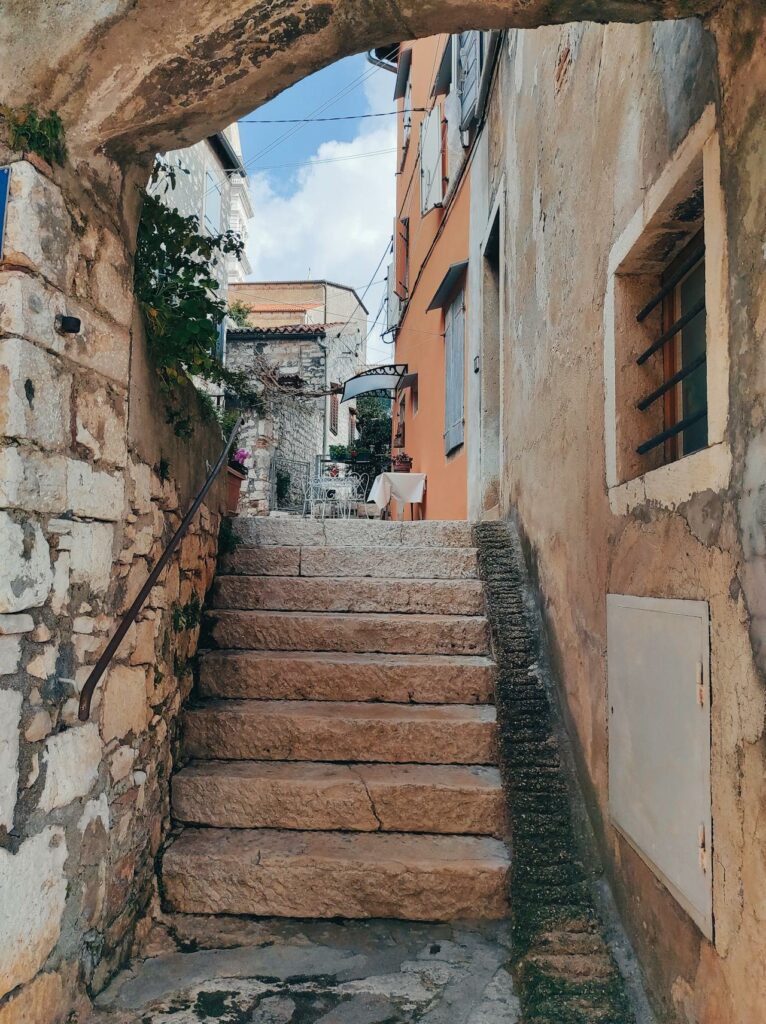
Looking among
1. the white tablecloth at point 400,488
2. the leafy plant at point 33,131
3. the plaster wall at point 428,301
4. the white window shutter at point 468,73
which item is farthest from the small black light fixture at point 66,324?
the white tablecloth at point 400,488

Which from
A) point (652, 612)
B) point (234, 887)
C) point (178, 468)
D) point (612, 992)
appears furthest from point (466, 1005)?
point (178, 468)

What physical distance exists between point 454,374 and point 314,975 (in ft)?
18.8

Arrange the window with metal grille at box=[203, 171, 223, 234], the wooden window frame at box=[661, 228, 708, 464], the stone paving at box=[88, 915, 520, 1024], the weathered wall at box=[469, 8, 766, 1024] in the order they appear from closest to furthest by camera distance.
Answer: the weathered wall at box=[469, 8, 766, 1024] < the stone paving at box=[88, 915, 520, 1024] < the wooden window frame at box=[661, 228, 708, 464] < the window with metal grille at box=[203, 171, 223, 234]

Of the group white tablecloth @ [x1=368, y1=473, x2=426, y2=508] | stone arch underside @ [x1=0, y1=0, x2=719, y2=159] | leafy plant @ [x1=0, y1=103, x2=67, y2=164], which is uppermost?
stone arch underside @ [x1=0, y1=0, x2=719, y2=159]

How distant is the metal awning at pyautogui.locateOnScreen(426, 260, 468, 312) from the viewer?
7.00 m

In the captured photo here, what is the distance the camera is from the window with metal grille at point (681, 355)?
7.04ft

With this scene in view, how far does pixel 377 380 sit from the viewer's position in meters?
10.5

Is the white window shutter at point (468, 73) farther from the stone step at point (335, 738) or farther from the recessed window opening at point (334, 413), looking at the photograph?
the recessed window opening at point (334, 413)

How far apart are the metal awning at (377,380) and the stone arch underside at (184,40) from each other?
8372 mm

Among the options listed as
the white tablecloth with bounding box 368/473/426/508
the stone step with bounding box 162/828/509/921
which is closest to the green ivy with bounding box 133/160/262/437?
the stone step with bounding box 162/828/509/921

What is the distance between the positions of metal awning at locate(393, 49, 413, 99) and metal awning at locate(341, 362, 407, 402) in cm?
469

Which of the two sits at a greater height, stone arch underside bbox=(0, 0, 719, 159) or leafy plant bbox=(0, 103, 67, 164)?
stone arch underside bbox=(0, 0, 719, 159)

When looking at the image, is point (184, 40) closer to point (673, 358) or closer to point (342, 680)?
point (673, 358)

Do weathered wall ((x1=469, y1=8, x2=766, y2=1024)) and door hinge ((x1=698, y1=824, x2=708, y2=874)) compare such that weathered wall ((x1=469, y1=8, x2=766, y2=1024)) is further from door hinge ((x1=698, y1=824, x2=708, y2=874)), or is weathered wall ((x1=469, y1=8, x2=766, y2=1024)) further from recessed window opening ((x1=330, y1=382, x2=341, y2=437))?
recessed window opening ((x1=330, y1=382, x2=341, y2=437))
